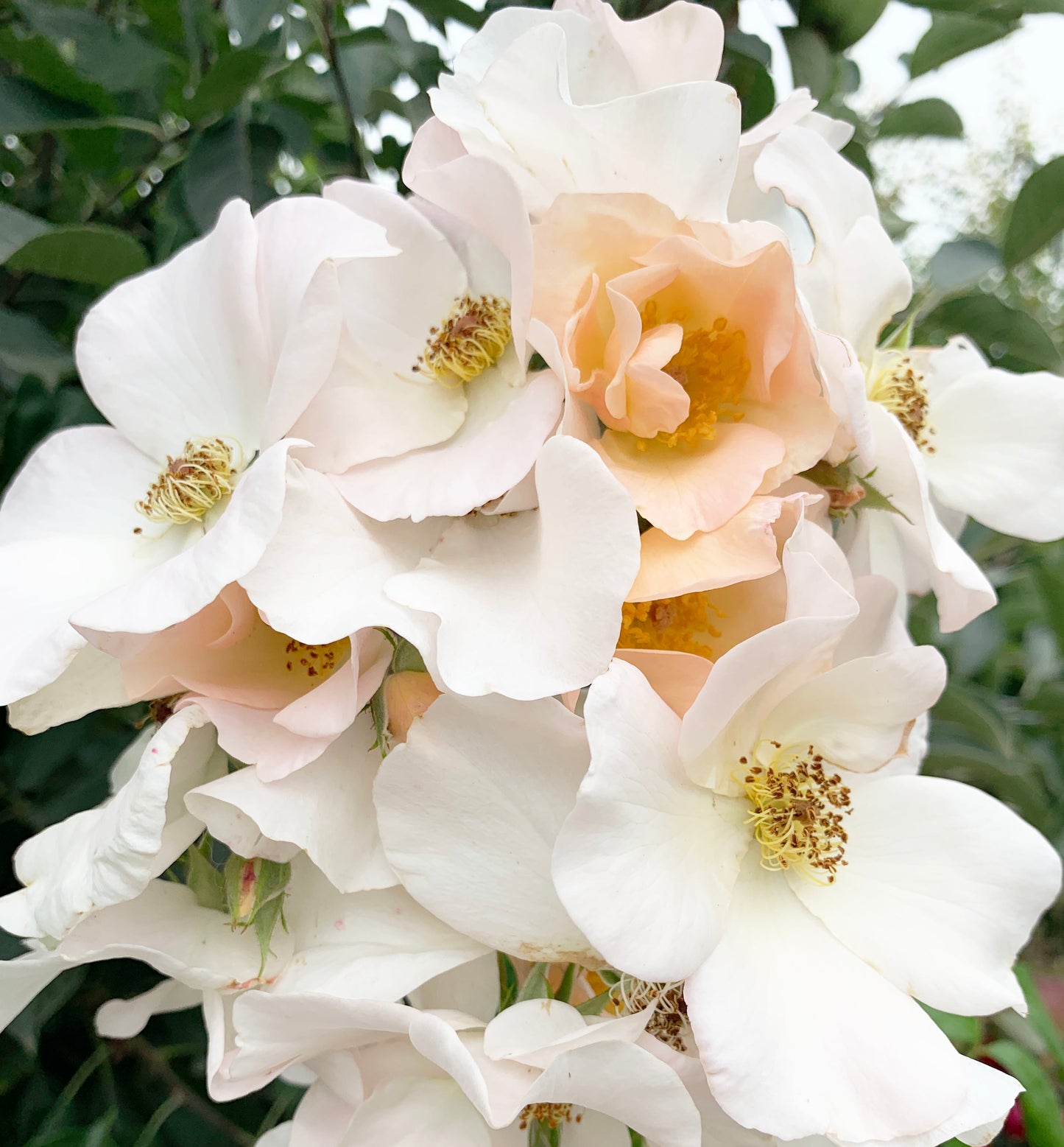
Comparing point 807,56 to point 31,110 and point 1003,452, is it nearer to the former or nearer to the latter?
point 1003,452

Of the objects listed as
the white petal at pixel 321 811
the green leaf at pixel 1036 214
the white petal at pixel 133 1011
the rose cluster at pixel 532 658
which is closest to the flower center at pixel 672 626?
the rose cluster at pixel 532 658

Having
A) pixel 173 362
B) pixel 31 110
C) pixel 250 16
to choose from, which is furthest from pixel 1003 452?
pixel 31 110

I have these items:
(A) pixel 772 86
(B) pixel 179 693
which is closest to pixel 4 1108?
(B) pixel 179 693

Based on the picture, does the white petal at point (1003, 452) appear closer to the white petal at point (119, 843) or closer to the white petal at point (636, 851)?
the white petal at point (636, 851)

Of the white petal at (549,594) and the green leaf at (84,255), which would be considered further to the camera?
the green leaf at (84,255)

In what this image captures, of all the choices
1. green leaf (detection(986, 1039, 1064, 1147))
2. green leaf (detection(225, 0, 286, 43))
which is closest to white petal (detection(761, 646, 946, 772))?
green leaf (detection(986, 1039, 1064, 1147))

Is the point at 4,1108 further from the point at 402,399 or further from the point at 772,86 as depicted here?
the point at 772,86
